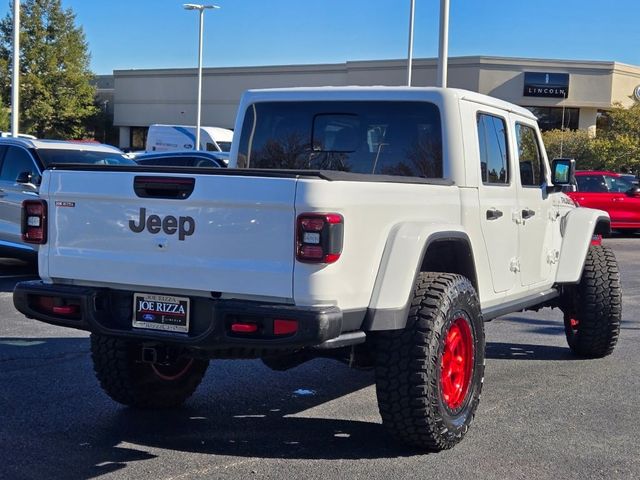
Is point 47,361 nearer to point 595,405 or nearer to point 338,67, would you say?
point 595,405

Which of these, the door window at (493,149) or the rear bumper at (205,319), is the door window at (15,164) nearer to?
the rear bumper at (205,319)

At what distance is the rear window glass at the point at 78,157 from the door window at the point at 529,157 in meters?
6.16

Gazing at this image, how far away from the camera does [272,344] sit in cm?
434

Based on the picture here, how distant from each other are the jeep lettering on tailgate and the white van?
27.7 metres

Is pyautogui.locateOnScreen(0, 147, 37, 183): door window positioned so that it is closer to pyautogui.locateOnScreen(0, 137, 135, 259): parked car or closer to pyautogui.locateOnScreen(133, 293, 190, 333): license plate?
pyautogui.locateOnScreen(0, 137, 135, 259): parked car

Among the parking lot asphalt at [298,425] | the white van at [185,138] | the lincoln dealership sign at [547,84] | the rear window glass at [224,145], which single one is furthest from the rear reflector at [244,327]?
the lincoln dealership sign at [547,84]

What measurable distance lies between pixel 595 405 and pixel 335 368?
2074 millimetres

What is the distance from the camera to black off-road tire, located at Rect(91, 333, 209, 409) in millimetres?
5648

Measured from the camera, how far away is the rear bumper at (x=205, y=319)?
427cm

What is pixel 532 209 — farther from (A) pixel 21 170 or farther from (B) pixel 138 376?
(A) pixel 21 170

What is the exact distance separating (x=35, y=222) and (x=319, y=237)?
70.2 inches

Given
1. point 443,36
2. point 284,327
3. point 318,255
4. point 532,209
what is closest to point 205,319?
point 284,327

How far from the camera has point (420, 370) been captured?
15.5 feet

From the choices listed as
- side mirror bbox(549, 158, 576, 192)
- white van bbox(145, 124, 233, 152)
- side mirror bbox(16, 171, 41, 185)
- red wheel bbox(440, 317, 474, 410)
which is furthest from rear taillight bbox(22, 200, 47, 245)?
white van bbox(145, 124, 233, 152)
